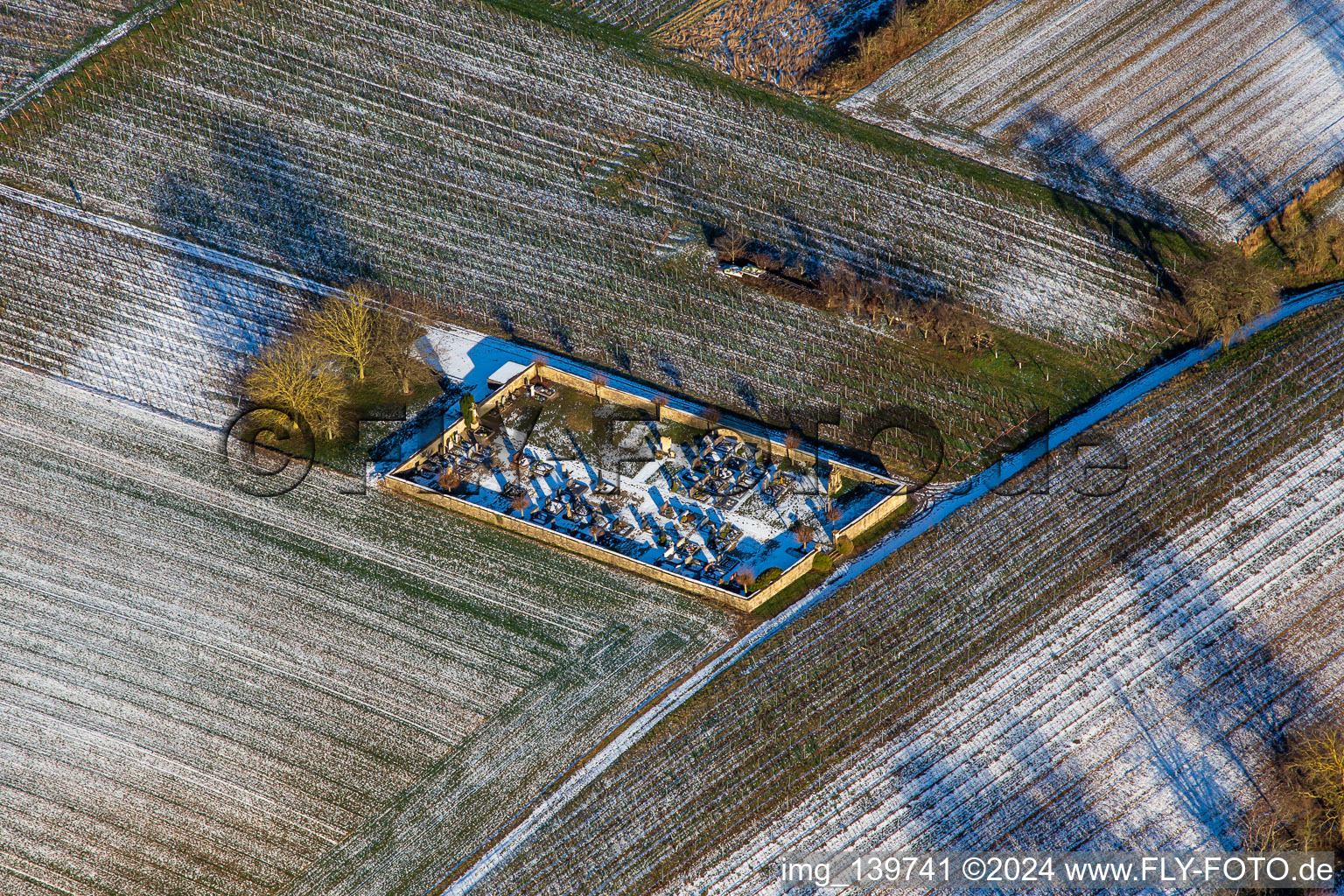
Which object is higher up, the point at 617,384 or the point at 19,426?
the point at 19,426

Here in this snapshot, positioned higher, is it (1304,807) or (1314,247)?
(1314,247)

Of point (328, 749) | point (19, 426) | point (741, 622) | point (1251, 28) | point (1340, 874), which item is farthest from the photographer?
point (1251, 28)

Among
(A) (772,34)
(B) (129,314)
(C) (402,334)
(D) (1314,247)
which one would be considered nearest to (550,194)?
(C) (402,334)

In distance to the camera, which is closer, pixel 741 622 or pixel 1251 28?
pixel 741 622

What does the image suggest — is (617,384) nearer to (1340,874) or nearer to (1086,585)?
(1086,585)

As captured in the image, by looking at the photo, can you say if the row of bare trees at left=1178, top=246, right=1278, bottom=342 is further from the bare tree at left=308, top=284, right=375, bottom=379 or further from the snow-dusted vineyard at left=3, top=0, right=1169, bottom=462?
the bare tree at left=308, top=284, right=375, bottom=379

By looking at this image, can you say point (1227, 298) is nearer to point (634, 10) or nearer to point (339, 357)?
point (634, 10)

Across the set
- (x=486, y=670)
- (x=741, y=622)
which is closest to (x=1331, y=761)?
(x=741, y=622)

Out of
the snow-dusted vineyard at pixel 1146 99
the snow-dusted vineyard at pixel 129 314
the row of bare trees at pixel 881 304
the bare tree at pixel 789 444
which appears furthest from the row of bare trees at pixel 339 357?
the snow-dusted vineyard at pixel 1146 99
